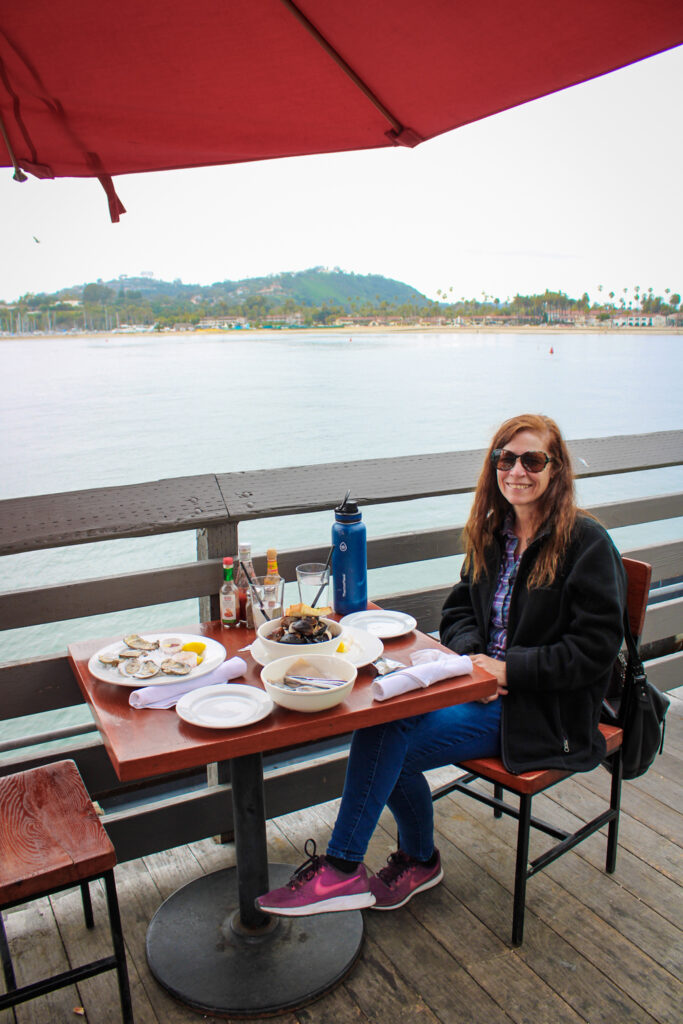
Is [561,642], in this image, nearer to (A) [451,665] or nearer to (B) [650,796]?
(A) [451,665]

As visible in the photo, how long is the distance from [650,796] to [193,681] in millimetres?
1888

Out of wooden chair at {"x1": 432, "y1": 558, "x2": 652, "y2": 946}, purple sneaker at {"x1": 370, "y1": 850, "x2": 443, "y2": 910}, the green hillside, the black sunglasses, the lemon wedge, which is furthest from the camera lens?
the green hillside

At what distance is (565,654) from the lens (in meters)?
1.76

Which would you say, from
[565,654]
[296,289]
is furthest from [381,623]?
[296,289]

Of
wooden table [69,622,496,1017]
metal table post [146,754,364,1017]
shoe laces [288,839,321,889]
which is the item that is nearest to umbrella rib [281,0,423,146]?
wooden table [69,622,496,1017]

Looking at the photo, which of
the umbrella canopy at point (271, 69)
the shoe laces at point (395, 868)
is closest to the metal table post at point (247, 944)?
the shoe laces at point (395, 868)

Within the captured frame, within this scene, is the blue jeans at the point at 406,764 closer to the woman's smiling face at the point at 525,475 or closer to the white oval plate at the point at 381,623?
the white oval plate at the point at 381,623

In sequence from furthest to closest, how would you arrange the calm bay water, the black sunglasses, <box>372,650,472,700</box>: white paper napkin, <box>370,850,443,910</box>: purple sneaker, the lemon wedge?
the calm bay water → <box>370,850,443,910</box>: purple sneaker → the black sunglasses → the lemon wedge → <box>372,650,472,700</box>: white paper napkin

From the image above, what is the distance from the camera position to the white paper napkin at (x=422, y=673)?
1.48 metres

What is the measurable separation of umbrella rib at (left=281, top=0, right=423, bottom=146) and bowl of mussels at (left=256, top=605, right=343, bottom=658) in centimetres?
117

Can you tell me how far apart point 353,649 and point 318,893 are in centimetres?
59

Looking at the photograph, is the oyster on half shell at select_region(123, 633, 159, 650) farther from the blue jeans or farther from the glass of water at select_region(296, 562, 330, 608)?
the blue jeans

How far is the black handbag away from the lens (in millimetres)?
1954

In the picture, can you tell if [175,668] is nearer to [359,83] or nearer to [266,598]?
[266,598]
